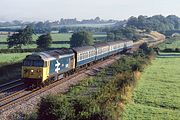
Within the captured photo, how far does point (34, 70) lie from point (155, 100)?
447 inches

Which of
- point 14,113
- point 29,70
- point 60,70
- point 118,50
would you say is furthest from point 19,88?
point 118,50

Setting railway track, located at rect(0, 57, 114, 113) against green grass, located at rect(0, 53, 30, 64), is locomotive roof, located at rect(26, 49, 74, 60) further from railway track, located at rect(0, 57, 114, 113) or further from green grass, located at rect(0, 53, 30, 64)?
green grass, located at rect(0, 53, 30, 64)

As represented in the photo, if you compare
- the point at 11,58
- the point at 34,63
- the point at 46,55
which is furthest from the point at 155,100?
the point at 11,58

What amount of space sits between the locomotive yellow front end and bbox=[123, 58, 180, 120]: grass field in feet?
27.8

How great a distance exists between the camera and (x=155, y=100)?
30.7 meters

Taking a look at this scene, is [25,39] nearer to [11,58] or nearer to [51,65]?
[11,58]

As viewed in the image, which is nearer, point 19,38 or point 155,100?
point 155,100

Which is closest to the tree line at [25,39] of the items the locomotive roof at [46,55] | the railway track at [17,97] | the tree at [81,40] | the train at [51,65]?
the tree at [81,40]

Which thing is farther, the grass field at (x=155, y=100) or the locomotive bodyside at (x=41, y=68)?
the locomotive bodyside at (x=41, y=68)

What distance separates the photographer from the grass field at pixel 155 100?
82.5ft

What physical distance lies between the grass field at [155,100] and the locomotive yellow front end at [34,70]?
8485mm

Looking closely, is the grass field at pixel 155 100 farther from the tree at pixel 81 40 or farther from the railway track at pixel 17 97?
the tree at pixel 81 40

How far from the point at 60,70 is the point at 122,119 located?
14013mm

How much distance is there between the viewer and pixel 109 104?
78.3ft
